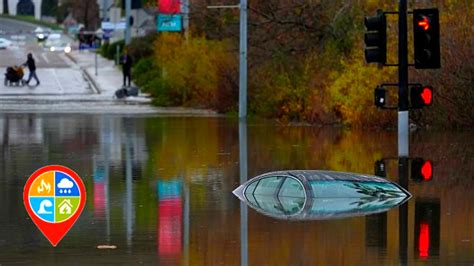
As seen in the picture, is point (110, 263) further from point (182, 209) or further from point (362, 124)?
point (362, 124)

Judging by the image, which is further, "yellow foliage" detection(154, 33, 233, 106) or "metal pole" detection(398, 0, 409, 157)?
"yellow foliage" detection(154, 33, 233, 106)

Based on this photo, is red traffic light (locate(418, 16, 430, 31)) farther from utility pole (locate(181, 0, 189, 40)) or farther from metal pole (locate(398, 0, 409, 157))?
utility pole (locate(181, 0, 189, 40))

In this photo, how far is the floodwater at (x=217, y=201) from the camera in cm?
1571

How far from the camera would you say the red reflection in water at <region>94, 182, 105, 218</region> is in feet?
65.4

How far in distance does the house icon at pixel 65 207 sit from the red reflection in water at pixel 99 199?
120 centimetres

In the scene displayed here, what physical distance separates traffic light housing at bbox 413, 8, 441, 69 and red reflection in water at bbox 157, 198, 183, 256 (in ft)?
17.1

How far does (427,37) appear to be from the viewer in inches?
915

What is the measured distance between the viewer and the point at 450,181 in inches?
933

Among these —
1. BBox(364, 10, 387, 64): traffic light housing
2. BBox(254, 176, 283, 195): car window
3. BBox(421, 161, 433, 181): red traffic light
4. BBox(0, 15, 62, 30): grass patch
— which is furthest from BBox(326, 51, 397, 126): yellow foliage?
BBox(0, 15, 62, 30): grass patch

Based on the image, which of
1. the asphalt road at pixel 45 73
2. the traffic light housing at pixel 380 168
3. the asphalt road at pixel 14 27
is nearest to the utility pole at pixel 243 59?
the asphalt road at pixel 45 73

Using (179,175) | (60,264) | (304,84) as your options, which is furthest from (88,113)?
(60,264)

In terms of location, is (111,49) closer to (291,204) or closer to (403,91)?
(403,91)

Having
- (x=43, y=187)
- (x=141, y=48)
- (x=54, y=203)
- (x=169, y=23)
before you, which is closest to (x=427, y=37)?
(x=43, y=187)

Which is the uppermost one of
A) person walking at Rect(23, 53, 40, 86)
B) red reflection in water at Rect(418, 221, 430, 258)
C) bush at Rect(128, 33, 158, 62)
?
bush at Rect(128, 33, 158, 62)
